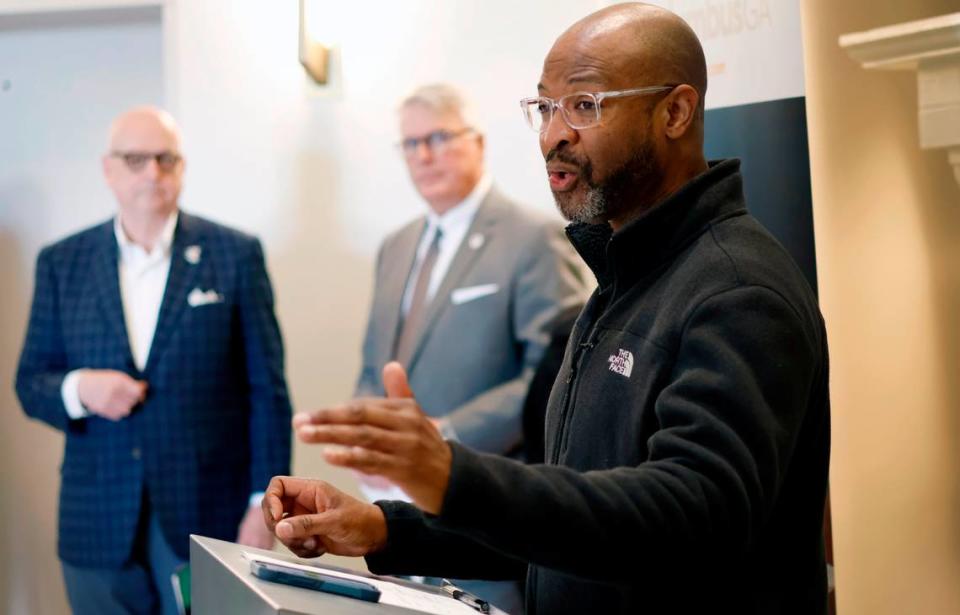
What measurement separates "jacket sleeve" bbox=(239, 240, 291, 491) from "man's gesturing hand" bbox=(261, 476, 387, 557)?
1973 mm

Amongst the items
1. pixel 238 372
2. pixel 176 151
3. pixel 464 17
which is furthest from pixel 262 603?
pixel 464 17

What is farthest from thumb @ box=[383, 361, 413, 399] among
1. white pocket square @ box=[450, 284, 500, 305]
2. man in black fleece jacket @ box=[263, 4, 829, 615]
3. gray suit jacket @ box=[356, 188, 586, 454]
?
white pocket square @ box=[450, 284, 500, 305]

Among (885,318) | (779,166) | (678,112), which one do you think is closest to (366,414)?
(678,112)

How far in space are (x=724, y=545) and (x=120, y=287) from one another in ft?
8.39

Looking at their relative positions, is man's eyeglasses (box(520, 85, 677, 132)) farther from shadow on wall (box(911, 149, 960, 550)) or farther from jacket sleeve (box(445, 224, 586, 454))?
shadow on wall (box(911, 149, 960, 550))

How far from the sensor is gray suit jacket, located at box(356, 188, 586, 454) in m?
3.16

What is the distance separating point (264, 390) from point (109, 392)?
397 mm

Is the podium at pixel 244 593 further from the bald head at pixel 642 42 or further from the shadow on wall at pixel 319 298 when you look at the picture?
the shadow on wall at pixel 319 298

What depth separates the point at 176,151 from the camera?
3.50 meters

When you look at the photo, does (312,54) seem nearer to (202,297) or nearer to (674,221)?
(202,297)

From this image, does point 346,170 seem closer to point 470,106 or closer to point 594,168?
point 470,106

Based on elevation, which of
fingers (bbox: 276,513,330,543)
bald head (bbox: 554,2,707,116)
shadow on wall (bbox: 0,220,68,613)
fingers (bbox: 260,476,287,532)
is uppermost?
bald head (bbox: 554,2,707,116)

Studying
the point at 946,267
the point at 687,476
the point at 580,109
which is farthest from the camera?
the point at 946,267

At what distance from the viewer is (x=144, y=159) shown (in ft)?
11.4
